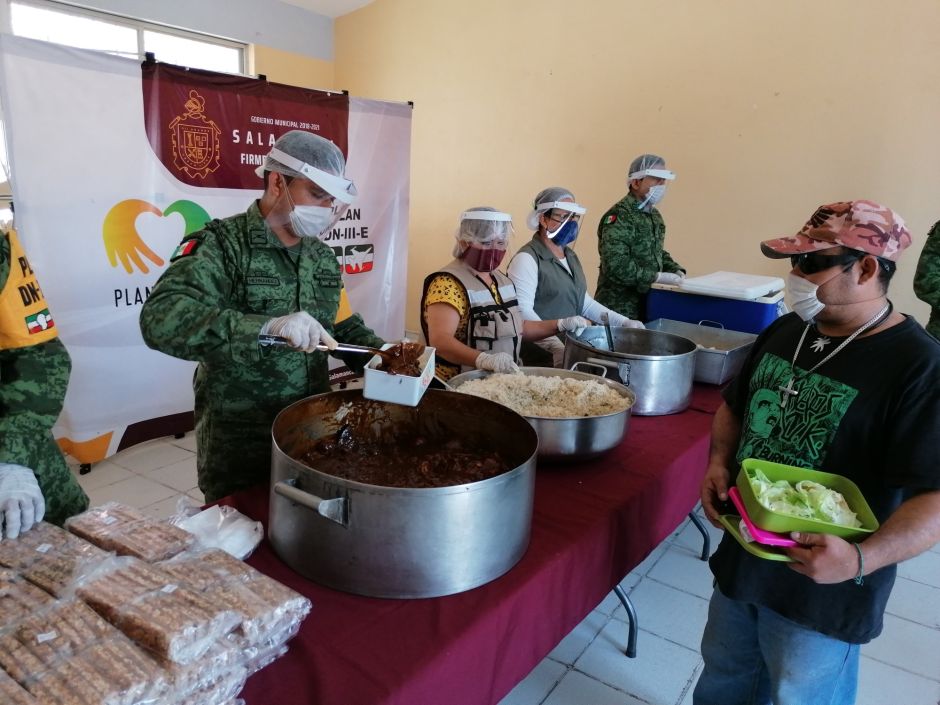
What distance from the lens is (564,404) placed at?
1612 millimetres

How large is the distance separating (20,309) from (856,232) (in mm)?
1542

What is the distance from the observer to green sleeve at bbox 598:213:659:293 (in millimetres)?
3303

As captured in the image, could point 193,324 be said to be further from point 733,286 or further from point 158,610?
point 733,286

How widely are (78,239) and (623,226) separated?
9.09ft

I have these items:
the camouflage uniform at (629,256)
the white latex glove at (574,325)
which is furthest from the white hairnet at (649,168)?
the white latex glove at (574,325)

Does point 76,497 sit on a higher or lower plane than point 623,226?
lower

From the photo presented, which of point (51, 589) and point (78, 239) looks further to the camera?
point (78, 239)

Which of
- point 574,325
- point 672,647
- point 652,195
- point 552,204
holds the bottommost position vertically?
point 672,647

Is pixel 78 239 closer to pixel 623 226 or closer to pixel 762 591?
pixel 623 226

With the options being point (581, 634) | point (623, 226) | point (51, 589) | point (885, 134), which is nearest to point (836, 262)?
point (51, 589)

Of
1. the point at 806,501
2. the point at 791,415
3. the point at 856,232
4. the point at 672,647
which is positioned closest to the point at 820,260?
the point at 856,232

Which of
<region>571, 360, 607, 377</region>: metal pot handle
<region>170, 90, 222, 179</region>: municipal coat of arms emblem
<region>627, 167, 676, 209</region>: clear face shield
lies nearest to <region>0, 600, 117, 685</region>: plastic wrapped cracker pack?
<region>571, 360, 607, 377</region>: metal pot handle

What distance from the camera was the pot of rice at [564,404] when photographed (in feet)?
4.70

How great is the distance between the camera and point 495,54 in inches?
198
